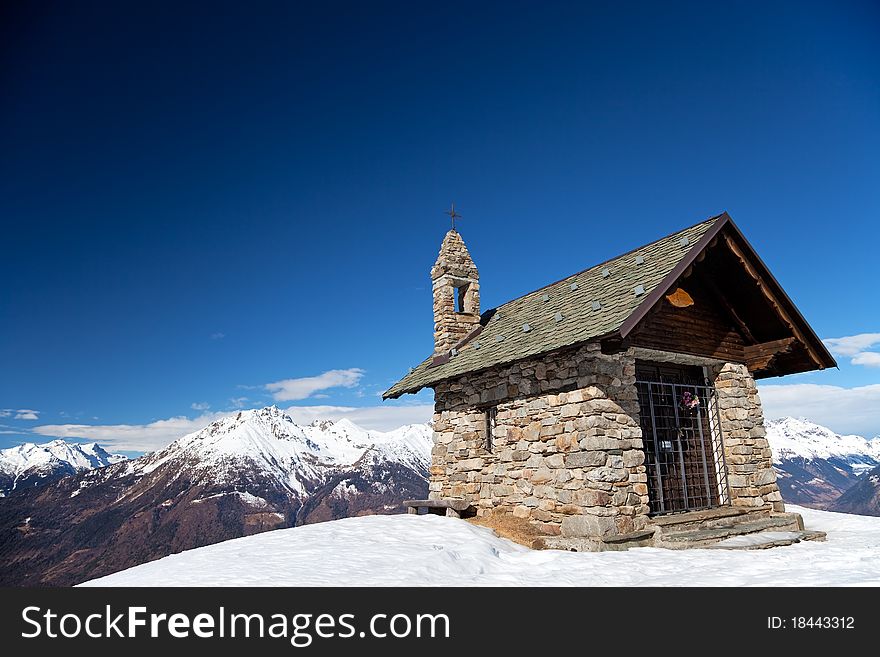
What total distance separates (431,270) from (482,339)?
3.61m

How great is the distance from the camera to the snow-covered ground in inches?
263

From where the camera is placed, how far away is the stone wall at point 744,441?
1198cm

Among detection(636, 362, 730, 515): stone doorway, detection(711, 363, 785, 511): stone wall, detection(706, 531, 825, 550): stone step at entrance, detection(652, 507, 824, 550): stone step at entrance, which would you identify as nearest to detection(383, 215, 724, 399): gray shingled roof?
detection(636, 362, 730, 515): stone doorway

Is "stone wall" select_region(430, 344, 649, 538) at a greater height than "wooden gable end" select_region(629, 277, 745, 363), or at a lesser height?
lesser

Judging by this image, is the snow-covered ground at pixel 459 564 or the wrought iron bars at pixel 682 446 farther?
the wrought iron bars at pixel 682 446

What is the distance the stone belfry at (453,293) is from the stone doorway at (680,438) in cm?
625

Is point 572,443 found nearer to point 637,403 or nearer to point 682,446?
point 637,403

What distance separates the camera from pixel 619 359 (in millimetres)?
10523

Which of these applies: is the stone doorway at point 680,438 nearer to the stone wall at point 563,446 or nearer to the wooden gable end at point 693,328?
the wooden gable end at point 693,328

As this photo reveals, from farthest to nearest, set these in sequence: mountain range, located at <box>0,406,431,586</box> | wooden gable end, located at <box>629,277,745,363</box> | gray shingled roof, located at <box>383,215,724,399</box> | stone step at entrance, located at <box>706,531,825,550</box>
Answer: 1. mountain range, located at <box>0,406,431,586</box>
2. wooden gable end, located at <box>629,277,745,363</box>
3. gray shingled roof, located at <box>383,215,724,399</box>
4. stone step at entrance, located at <box>706,531,825,550</box>

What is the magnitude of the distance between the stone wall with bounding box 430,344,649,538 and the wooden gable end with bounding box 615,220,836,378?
56.3 inches

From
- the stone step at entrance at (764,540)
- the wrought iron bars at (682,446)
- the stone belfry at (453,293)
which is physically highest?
the stone belfry at (453,293)

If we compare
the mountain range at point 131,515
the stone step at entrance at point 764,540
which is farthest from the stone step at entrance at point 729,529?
the mountain range at point 131,515

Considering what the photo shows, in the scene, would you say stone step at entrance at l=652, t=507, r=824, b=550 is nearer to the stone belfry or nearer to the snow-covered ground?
the snow-covered ground
